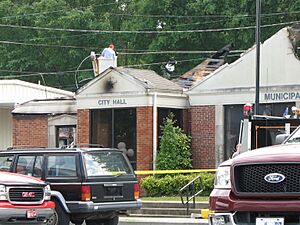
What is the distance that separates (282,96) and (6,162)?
47.0ft

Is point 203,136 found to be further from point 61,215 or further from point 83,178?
point 61,215

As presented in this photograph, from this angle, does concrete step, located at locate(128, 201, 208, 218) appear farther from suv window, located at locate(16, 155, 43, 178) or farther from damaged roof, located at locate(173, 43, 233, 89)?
damaged roof, located at locate(173, 43, 233, 89)

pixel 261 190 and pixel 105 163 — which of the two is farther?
pixel 105 163

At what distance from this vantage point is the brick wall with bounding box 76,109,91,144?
32094 mm

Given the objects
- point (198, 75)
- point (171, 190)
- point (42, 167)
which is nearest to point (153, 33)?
point (198, 75)

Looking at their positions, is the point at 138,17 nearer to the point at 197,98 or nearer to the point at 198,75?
the point at 198,75

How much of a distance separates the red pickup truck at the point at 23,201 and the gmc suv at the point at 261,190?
515 cm

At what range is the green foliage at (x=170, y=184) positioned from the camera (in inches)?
1071

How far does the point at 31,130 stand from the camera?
113ft

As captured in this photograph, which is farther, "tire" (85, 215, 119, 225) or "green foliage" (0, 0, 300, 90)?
"green foliage" (0, 0, 300, 90)

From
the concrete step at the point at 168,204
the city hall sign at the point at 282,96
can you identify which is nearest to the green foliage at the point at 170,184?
the concrete step at the point at 168,204

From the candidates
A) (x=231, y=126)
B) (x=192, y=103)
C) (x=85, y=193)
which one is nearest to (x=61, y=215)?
(x=85, y=193)

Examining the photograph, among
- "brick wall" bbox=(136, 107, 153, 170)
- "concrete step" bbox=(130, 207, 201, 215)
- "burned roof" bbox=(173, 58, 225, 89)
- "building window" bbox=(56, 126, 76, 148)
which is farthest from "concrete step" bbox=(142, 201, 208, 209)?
"burned roof" bbox=(173, 58, 225, 89)

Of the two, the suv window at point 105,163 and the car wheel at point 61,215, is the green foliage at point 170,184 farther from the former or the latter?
the car wheel at point 61,215
